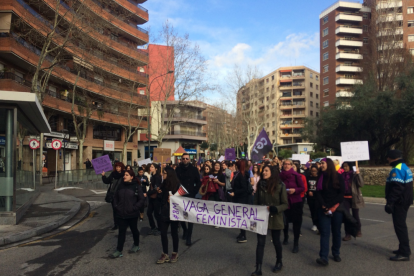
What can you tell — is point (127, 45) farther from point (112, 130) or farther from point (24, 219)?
point (24, 219)

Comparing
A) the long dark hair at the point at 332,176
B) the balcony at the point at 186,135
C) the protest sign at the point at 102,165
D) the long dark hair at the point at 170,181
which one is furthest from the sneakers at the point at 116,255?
the balcony at the point at 186,135

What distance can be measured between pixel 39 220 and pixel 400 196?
8818 millimetres

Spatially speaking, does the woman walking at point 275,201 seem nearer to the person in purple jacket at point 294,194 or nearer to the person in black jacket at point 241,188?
the person in purple jacket at point 294,194

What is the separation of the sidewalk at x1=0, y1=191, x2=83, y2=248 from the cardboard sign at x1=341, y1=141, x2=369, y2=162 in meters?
8.16

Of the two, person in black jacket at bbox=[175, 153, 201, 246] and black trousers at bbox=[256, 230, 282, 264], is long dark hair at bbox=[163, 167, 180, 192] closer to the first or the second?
person in black jacket at bbox=[175, 153, 201, 246]

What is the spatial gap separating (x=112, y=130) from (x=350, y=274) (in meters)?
41.8

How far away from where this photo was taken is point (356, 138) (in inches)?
1083

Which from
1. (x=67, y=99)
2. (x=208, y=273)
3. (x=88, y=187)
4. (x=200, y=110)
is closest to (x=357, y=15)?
(x=200, y=110)

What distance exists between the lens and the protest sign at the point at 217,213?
17.6 feet

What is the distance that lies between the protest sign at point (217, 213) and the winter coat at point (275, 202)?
0.56 ft

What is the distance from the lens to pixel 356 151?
9.71 metres

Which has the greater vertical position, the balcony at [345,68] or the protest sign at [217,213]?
the balcony at [345,68]

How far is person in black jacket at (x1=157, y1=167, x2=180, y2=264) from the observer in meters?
5.67

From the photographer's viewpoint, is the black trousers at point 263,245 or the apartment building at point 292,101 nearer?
the black trousers at point 263,245
